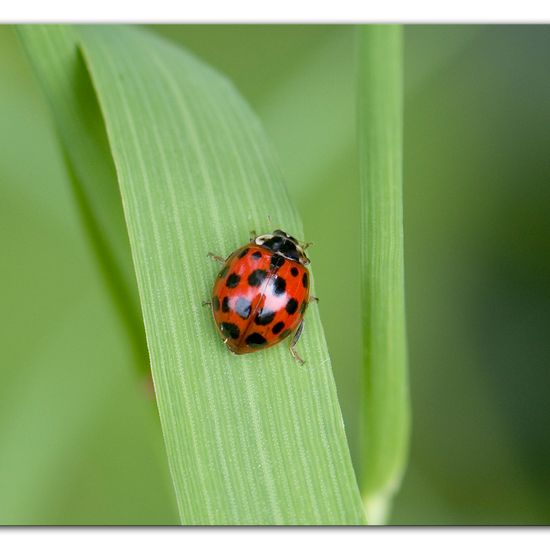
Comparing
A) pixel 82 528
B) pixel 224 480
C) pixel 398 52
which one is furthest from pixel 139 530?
pixel 398 52

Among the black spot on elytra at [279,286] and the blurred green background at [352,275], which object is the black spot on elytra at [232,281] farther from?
the blurred green background at [352,275]

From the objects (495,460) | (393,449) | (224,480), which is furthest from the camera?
(495,460)

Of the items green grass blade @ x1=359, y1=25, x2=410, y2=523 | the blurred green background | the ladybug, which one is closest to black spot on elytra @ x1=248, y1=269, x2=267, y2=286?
the ladybug

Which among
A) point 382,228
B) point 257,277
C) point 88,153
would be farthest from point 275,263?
point 88,153

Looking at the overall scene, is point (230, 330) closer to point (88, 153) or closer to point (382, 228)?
point (382, 228)

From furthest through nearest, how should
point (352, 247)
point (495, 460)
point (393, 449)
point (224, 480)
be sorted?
point (352, 247)
point (495, 460)
point (393, 449)
point (224, 480)

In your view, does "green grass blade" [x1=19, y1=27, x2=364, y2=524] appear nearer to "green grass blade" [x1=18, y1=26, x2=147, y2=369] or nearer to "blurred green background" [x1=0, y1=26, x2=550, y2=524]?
"green grass blade" [x1=18, y1=26, x2=147, y2=369]

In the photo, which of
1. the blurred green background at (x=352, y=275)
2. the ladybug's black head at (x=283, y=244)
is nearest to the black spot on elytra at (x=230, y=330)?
the ladybug's black head at (x=283, y=244)
